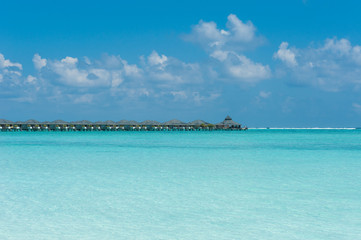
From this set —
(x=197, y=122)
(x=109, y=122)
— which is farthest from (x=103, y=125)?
(x=197, y=122)

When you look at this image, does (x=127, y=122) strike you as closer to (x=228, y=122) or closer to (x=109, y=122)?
(x=109, y=122)

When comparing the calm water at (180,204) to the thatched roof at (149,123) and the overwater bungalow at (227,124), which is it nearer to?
A: the thatched roof at (149,123)

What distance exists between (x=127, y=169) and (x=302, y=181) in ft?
19.2

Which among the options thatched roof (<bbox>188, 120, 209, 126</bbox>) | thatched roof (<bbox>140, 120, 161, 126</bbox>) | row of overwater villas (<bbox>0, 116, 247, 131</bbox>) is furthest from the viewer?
thatched roof (<bbox>188, 120, 209, 126</bbox>)

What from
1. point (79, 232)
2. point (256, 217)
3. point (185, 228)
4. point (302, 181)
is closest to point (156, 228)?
point (185, 228)

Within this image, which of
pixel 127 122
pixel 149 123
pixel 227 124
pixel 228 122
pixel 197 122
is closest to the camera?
pixel 149 123

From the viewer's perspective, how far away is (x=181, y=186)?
9.70m

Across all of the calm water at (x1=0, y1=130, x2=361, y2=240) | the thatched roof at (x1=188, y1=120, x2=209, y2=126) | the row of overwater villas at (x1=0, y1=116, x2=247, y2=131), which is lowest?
the calm water at (x1=0, y1=130, x2=361, y2=240)

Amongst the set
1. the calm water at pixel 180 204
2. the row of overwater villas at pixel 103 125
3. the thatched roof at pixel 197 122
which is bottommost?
the calm water at pixel 180 204

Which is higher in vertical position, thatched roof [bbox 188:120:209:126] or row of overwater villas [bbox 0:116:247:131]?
thatched roof [bbox 188:120:209:126]

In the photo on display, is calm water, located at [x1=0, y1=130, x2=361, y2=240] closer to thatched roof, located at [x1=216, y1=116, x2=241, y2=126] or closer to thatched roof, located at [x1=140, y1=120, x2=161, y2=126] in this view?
thatched roof, located at [x1=140, y1=120, x2=161, y2=126]

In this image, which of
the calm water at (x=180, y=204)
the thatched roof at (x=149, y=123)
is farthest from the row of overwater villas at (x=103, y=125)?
the calm water at (x=180, y=204)

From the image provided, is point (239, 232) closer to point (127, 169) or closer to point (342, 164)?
point (127, 169)

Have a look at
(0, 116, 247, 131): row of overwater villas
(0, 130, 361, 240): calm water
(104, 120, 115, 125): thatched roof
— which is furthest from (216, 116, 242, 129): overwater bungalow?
(0, 130, 361, 240): calm water
